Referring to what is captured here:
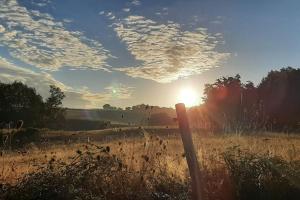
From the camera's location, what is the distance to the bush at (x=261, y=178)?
28.6 feet

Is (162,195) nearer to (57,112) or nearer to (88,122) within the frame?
(57,112)

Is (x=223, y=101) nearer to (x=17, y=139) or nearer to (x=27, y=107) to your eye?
(x=27, y=107)

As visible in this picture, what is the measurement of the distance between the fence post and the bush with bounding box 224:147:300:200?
40.2 inches

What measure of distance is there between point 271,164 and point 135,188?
9.45ft

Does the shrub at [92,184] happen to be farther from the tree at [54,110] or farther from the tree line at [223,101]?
the tree at [54,110]

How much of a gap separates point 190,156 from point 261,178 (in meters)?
1.66

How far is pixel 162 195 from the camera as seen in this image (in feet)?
26.9

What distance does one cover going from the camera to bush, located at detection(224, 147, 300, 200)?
8711 mm

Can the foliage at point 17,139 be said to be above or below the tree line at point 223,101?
below

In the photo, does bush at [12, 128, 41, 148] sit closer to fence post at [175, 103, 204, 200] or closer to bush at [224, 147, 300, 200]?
bush at [224, 147, 300, 200]

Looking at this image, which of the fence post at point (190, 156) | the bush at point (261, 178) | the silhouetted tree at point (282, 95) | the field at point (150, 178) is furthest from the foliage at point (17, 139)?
the silhouetted tree at point (282, 95)

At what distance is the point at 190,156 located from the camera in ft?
26.9

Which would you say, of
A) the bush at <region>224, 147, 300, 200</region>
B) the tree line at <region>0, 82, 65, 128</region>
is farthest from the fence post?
the tree line at <region>0, 82, 65, 128</region>

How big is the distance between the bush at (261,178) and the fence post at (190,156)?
102 centimetres
